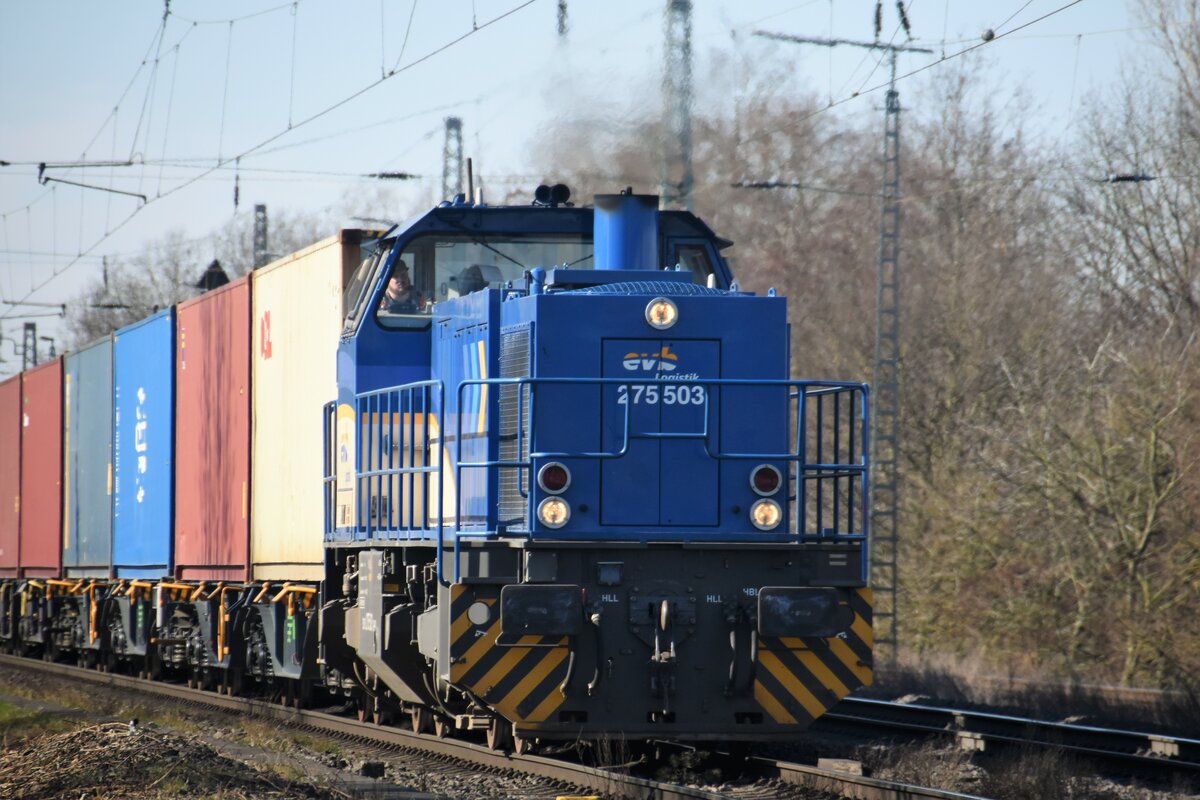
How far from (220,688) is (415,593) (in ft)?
21.6

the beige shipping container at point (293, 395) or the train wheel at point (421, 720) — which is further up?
the beige shipping container at point (293, 395)

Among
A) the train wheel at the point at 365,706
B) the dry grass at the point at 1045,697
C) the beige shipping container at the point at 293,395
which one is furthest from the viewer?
the dry grass at the point at 1045,697

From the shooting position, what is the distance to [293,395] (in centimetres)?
1162

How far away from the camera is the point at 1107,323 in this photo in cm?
2420

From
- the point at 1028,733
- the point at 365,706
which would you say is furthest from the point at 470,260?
the point at 1028,733

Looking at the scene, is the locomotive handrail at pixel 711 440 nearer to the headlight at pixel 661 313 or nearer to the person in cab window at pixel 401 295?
the headlight at pixel 661 313

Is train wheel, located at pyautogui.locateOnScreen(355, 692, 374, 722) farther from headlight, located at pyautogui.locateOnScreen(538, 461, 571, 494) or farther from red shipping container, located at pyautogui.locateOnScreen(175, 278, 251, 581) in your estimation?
headlight, located at pyautogui.locateOnScreen(538, 461, 571, 494)

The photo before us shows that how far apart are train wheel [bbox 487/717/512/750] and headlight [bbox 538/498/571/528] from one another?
1528mm

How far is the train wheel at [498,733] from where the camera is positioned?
8672mm

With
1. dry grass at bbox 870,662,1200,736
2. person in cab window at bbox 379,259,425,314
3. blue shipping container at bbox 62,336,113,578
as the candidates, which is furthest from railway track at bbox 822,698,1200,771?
blue shipping container at bbox 62,336,113,578

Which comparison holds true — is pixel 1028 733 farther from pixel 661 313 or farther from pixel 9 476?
pixel 9 476

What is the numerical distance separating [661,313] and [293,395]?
178 inches

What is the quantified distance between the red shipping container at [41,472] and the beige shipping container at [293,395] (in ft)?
26.9

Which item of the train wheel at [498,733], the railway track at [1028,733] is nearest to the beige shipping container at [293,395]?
the train wheel at [498,733]
